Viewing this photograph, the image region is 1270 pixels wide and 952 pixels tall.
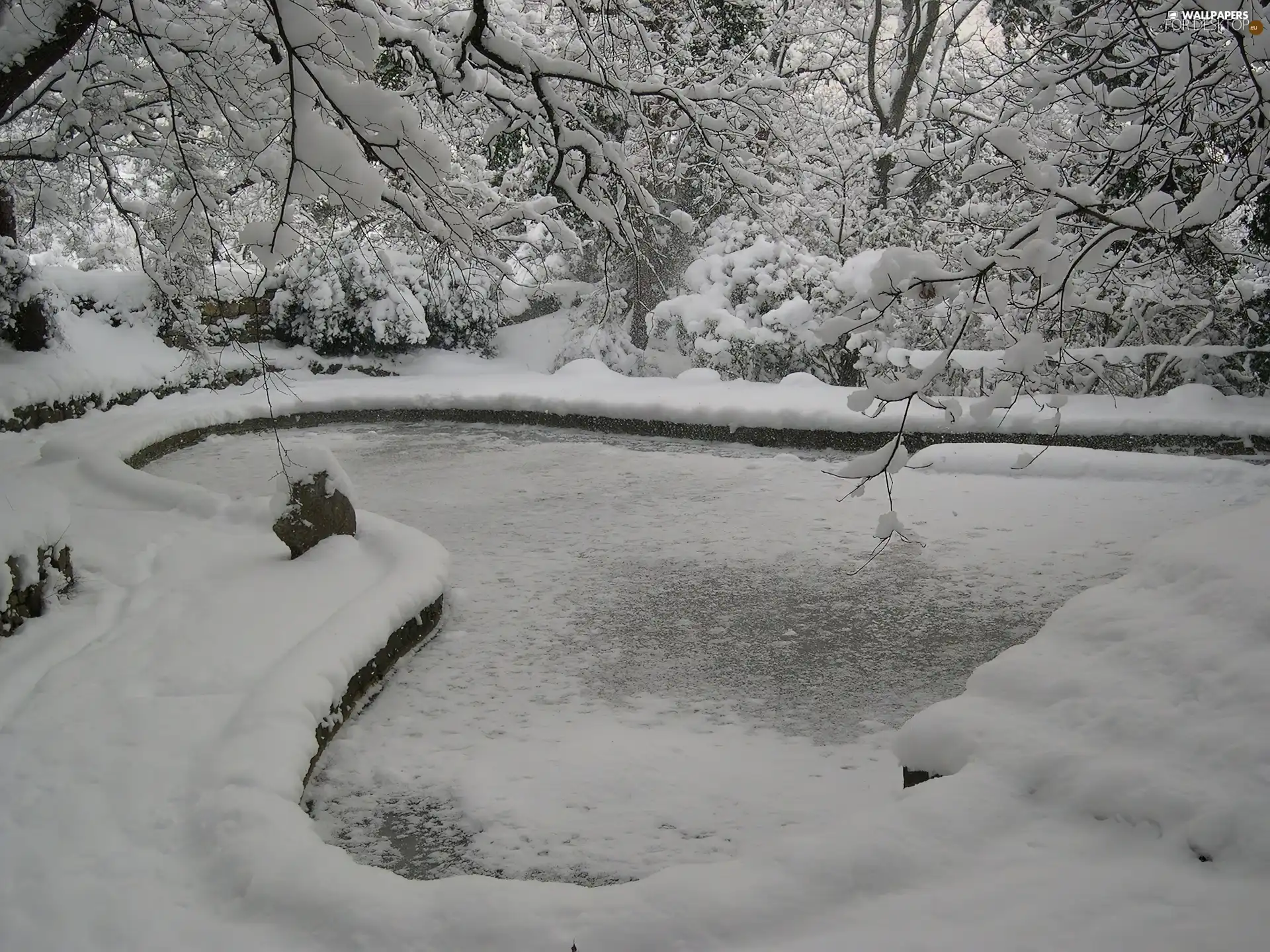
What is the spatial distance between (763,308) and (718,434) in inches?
145

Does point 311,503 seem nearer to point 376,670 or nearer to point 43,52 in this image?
point 376,670

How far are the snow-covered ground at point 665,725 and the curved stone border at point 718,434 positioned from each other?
953mm

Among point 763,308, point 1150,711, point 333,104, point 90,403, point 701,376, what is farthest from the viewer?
point 763,308

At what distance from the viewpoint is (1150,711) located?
2.77 m

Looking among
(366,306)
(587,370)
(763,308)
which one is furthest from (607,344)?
(366,306)

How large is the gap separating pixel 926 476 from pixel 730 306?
5662 millimetres

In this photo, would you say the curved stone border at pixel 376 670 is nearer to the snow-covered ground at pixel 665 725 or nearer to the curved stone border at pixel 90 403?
the snow-covered ground at pixel 665 725

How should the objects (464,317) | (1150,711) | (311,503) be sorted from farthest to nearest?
(464,317) → (311,503) → (1150,711)

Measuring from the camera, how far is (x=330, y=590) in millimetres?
5430

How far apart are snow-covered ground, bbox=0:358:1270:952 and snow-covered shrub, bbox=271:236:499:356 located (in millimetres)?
7392

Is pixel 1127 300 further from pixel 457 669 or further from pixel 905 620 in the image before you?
pixel 457 669

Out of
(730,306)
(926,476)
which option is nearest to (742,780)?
(926,476)

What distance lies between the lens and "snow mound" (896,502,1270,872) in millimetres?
2428

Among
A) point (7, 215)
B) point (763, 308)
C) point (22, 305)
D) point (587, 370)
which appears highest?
point (7, 215)
